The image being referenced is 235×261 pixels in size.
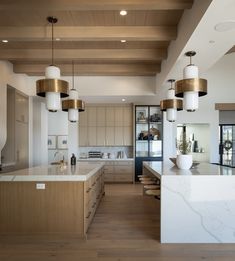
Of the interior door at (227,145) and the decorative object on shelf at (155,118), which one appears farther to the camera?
the interior door at (227,145)

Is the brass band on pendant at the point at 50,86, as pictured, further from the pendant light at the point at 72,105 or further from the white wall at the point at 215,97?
the white wall at the point at 215,97

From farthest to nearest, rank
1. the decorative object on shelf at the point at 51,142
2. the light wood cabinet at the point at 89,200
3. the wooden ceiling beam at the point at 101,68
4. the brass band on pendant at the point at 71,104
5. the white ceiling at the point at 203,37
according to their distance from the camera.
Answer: the decorative object on shelf at the point at 51,142 < the wooden ceiling beam at the point at 101,68 < the brass band on pendant at the point at 71,104 < the light wood cabinet at the point at 89,200 < the white ceiling at the point at 203,37

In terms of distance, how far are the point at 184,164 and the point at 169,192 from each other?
80 centimetres

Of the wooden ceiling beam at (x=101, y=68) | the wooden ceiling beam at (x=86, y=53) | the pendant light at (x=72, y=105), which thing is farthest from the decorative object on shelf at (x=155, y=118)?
the pendant light at (x=72, y=105)

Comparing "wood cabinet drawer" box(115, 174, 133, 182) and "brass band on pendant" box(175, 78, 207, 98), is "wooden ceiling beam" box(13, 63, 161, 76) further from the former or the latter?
"wood cabinet drawer" box(115, 174, 133, 182)

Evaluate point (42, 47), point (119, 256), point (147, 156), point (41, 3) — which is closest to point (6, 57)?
point (42, 47)

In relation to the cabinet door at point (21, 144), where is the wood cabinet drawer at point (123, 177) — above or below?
below

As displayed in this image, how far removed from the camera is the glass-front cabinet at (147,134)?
8.29 m

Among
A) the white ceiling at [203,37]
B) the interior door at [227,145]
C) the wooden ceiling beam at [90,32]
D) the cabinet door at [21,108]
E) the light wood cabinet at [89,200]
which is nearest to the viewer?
the white ceiling at [203,37]

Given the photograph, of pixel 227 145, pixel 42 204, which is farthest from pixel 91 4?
pixel 227 145

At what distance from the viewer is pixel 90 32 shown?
12.6 ft

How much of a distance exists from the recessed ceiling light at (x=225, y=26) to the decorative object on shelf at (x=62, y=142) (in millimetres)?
6612

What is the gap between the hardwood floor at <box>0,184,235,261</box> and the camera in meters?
2.86

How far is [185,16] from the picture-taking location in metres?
3.36
